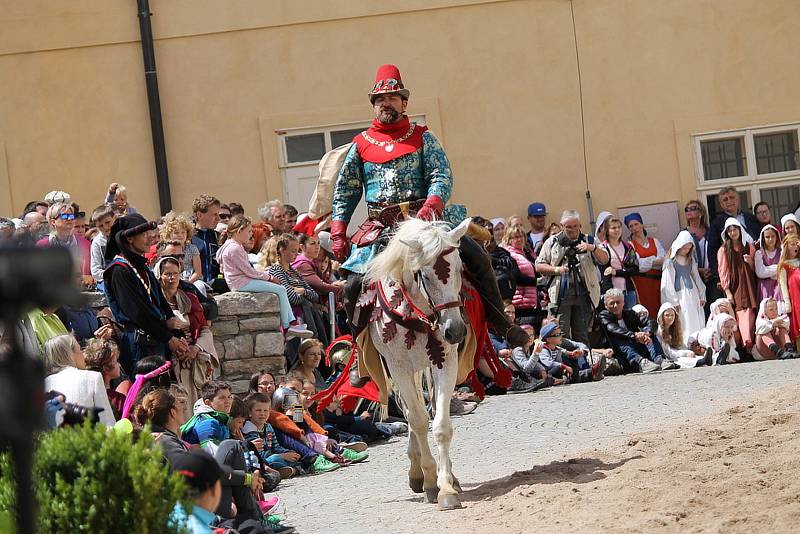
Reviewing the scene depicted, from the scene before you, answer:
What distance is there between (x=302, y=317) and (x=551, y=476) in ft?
18.2

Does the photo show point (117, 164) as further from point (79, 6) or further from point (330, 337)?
point (330, 337)

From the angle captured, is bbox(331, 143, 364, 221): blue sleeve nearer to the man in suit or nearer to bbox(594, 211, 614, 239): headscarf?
bbox(594, 211, 614, 239): headscarf

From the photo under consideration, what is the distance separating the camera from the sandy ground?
722cm

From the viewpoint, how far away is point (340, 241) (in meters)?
10.3

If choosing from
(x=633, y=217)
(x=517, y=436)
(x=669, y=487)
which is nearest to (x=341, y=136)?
(x=633, y=217)

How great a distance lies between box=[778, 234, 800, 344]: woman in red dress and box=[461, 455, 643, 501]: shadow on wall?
316 inches

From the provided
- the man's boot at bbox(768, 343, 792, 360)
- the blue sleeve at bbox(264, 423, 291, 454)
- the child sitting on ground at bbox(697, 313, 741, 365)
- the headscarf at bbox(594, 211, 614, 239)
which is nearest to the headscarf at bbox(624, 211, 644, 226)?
the headscarf at bbox(594, 211, 614, 239)

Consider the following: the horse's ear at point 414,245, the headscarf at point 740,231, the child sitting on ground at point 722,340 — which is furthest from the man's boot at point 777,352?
the horse's ear at point 414,245

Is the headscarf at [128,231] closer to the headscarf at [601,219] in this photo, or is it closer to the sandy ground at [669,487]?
the sandy ground at [669,487]

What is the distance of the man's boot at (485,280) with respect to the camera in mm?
9828

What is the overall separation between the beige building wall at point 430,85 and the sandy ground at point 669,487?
926 cm

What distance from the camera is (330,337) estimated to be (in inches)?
582

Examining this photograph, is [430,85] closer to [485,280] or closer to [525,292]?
[525,292]

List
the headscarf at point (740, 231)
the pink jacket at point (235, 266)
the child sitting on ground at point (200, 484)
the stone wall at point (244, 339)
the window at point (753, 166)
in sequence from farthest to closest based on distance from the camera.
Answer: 1. the window at point (753, 166)
2. the headscarf at point (740, 231)
3. the pink jacket at point (235, 266)
4. the stone wall at point (244, 339)
5. the child sitting on ground at point (200, 484)
